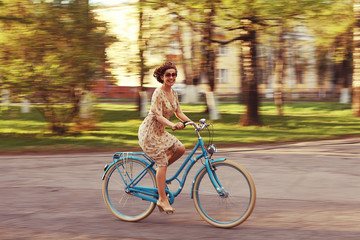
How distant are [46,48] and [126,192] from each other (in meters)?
9.41

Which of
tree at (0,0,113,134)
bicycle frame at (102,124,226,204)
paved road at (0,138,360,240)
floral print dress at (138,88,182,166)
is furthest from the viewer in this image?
tree at (0,0,113,134)

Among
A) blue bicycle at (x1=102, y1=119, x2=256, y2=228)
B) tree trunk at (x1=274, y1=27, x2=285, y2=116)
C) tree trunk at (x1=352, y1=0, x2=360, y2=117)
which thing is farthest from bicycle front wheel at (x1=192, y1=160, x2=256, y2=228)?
tree trunk at (x1=352, y1=0, x2=360, y2=117)

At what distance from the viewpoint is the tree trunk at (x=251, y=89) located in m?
19.1

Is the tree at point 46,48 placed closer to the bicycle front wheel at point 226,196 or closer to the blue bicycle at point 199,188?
the blue bicycle at point 199,188

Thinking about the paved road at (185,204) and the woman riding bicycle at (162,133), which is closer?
the paved road at (185,204)

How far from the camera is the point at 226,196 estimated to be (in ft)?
17.7

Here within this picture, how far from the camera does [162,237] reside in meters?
5.10

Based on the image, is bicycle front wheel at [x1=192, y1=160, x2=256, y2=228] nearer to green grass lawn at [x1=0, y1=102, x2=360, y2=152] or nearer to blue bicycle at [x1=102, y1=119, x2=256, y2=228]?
blue bicycle at [x1=102, y1=119, x2=256, y2=228]

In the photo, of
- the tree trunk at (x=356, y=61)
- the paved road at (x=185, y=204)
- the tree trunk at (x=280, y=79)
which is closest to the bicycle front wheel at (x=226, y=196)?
the paved road at (x=185, y=204)

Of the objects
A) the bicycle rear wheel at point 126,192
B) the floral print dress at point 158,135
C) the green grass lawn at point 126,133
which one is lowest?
the green grass lawn at point 126,133

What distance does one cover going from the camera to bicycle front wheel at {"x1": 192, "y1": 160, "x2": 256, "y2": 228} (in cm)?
530

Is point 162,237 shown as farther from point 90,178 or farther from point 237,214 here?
point 90,178

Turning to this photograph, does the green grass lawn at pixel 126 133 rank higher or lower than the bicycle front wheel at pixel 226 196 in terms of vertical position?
lower

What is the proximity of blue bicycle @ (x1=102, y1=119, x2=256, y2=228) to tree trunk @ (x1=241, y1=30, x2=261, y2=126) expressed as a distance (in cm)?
1343
